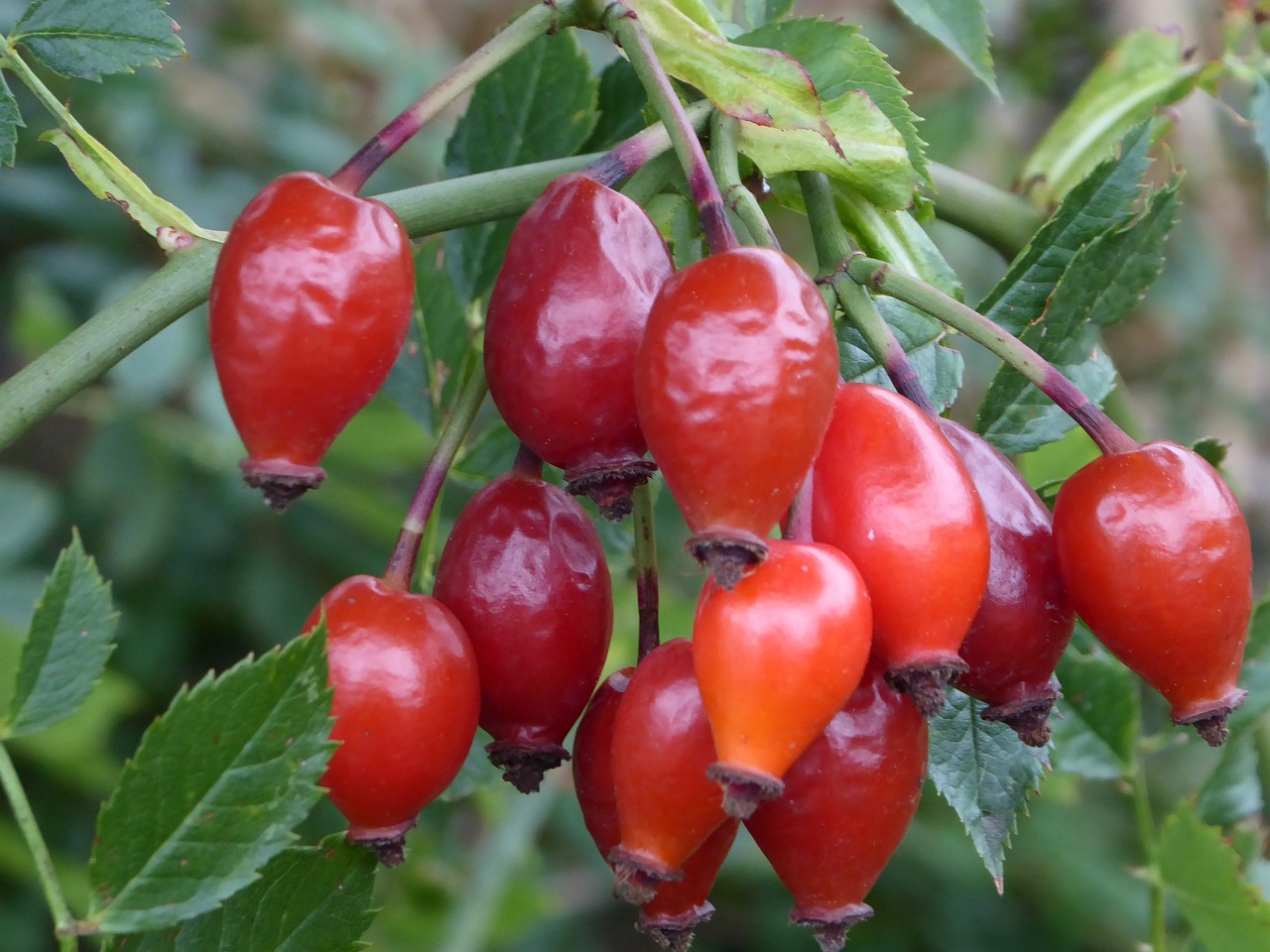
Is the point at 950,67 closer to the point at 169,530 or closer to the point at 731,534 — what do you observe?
the point at 169,530

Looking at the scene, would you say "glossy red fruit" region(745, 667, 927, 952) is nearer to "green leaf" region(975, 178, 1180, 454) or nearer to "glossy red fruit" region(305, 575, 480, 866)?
"glossy red fruit" region(305, 575, 480, 866)

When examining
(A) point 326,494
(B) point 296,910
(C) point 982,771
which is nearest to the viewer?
(B) point 296,910

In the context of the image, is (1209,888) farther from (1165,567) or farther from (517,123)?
(517,123)

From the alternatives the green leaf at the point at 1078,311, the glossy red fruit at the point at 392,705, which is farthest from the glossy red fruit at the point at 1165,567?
the glossy red fruit at the point at 392,705

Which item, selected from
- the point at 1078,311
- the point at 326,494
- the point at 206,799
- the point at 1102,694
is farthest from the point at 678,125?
the point at 326,494

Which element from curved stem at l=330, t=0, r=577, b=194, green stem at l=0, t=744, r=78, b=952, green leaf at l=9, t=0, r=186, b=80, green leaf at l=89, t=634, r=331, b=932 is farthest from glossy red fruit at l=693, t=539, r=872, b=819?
green leaf at l=9, t=0, r=186, b=80

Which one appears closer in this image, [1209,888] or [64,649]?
[64,649]
